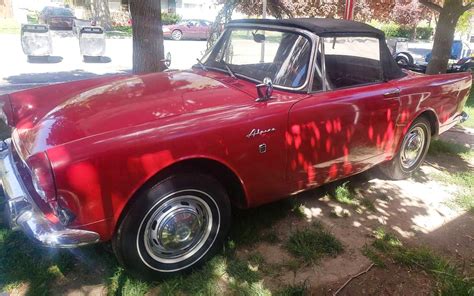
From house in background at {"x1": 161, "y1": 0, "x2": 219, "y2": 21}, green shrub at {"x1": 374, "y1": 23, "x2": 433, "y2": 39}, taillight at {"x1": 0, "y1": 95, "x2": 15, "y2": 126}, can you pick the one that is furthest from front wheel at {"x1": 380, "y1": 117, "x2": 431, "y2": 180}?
green shrub at {"x1": 374, "y1": 23, "x2": 433, "y2": 39}

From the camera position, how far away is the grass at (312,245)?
10.0 ft

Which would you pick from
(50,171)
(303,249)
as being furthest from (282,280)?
(50,171)

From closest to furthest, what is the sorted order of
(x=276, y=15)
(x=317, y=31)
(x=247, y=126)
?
(x=247, y=126) → (x=317, y=31) → (x=276, y=15)

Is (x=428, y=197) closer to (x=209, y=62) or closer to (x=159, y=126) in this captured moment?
(x=209, y=62)

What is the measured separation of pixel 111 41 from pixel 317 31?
60.5 ft

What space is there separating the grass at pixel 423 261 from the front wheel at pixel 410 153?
1198 mm

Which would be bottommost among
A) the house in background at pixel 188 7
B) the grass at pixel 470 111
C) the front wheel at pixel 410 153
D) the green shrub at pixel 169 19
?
the grass at pixel 470 111

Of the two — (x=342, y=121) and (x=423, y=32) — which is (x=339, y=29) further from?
(x=423, y=32)

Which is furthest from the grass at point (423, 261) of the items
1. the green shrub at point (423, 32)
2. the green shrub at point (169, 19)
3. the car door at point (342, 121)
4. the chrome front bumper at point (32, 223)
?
the green shrub at point (423, 32)

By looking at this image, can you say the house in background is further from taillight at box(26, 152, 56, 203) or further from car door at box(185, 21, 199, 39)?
taillight at box(26, 152, 56, 203)

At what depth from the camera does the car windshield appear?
3.27 m

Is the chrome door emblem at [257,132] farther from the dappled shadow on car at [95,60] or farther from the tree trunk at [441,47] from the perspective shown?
the dappled shadow on car at [95,60]

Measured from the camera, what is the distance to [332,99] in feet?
10.7

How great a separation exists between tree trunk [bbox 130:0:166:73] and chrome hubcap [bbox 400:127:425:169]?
3.21 m
